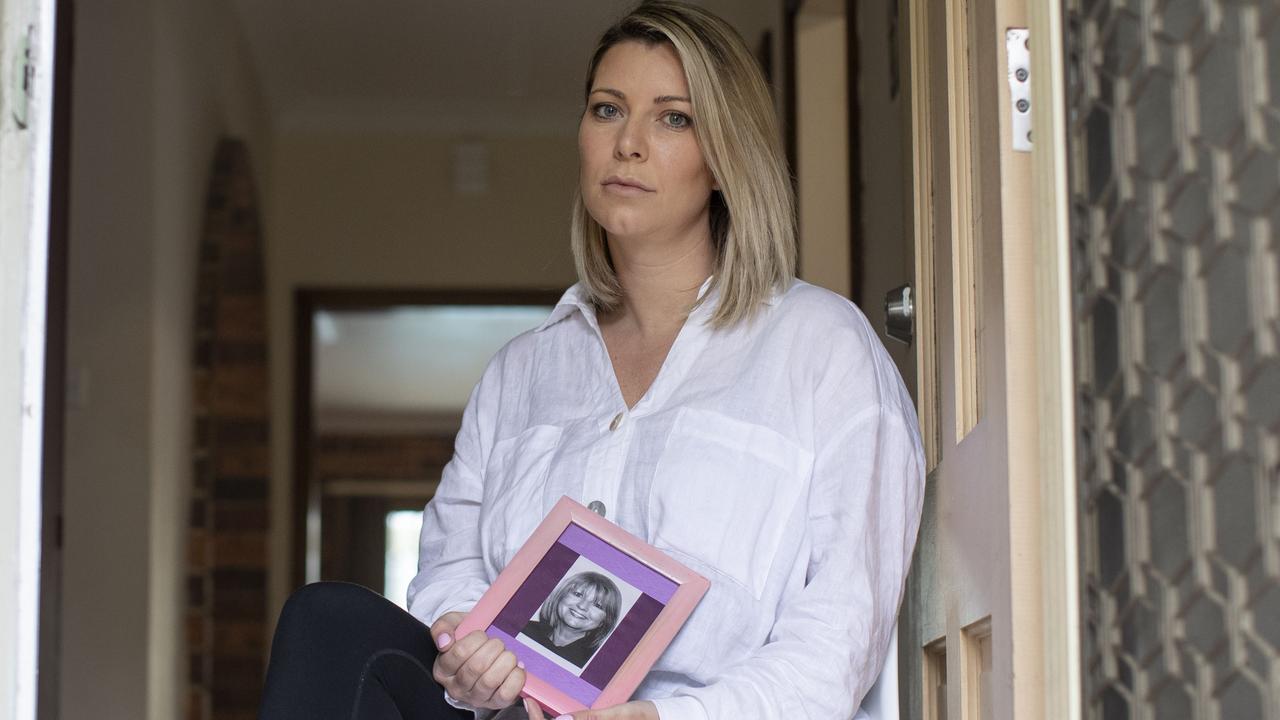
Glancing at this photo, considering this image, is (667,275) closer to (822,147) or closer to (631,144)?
(631,144)

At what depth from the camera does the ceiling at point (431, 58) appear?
4590mm

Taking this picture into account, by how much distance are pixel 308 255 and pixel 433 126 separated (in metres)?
0.61

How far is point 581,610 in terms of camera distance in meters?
1.48

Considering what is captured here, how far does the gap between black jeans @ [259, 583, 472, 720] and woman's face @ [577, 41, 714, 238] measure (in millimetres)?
500

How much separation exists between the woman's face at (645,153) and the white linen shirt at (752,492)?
0.10m

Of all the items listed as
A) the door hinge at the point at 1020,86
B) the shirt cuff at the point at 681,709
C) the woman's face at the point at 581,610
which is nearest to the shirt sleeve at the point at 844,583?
the shirt cuff at the point at 681,709

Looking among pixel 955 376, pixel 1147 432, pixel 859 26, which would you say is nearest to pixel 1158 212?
pixel 1147 432

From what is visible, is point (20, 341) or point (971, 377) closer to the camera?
point (20, 341)

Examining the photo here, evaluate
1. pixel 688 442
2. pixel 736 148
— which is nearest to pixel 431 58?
pixel 736 148

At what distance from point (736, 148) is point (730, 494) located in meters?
0.39

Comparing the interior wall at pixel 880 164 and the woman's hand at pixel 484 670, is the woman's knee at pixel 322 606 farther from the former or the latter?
the interior wall at pixel 880 164

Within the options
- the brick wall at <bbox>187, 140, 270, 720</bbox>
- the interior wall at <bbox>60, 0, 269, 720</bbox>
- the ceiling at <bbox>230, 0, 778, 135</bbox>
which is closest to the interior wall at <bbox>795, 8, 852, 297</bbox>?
the ceiling at <bbox>230, 0, 778, 135</bbox>

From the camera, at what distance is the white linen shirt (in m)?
1.47

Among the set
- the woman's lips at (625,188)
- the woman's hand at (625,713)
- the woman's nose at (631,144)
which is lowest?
the woman's hand at (625,713)
